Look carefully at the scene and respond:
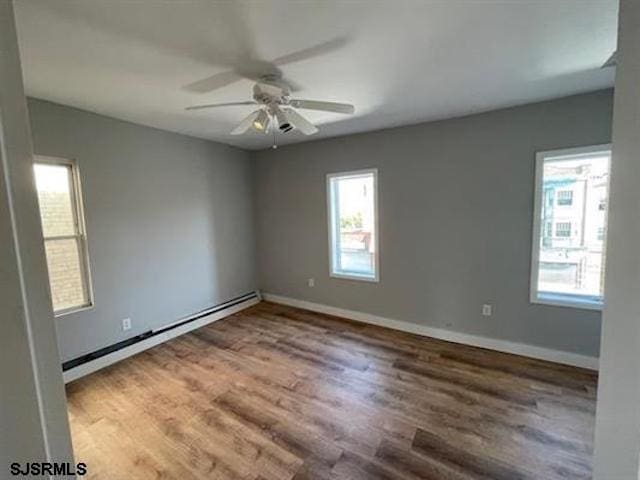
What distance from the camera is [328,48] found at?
1797 mm

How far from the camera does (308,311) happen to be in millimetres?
4332

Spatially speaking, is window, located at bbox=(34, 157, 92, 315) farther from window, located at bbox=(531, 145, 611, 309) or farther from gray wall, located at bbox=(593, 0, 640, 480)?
window, located at bbox=(531, 145, 611, 309)

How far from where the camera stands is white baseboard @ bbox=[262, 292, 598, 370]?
107 inches

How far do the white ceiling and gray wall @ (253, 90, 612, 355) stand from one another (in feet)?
1.08

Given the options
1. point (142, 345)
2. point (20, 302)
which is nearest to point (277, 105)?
point (20, 302)

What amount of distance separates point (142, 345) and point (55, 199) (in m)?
1.72

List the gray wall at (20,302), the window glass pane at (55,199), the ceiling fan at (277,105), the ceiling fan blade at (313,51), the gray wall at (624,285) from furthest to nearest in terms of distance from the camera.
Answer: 1. the window glass pane at (55,199)
2. the ceiling fan at (277,105)
3. the ceiling fan blade at (313,51)
4. the gray wall at (624,285)
5. the gray wall at (20,302)

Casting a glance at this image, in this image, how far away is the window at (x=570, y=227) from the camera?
103 inches

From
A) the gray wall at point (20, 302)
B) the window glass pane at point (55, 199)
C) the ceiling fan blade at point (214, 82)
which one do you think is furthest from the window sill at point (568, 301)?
the window glass pane at point (55, 199)

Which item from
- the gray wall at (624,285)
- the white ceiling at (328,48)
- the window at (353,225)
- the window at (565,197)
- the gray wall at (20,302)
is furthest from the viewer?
the window at (353,225)

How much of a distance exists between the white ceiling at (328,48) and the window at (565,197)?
2.83 ft

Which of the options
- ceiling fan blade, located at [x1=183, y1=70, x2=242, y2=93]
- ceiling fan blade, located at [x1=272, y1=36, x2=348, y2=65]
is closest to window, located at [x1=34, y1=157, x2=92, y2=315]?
ceiling fan blade, located at [x1=183, y1=70, x2=242, y2=93]

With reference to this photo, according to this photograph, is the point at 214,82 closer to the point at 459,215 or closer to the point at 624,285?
the point at 624,285

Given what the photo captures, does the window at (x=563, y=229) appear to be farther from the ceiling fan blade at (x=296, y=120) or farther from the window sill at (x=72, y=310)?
the window sill at (x=72, y=310)
